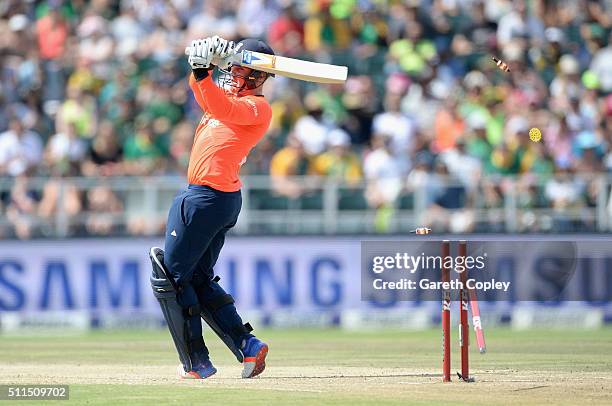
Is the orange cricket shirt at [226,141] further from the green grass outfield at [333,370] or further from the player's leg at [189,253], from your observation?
the green grass outfield at [333,370]

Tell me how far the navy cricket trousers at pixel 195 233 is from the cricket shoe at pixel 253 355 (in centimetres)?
9

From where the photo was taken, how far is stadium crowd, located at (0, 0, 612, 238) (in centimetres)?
1745

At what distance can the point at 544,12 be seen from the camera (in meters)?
20.9

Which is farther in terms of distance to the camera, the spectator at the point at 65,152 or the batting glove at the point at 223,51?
the spectator at the point at 65,152

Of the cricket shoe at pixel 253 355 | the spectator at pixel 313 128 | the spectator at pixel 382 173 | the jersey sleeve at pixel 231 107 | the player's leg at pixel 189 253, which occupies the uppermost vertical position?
the spectator at pixel 313 128

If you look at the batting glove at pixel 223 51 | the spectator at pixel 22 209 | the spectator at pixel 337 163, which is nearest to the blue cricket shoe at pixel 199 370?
the batting glove at pixel 223 51

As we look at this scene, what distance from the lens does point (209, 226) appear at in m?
10.2

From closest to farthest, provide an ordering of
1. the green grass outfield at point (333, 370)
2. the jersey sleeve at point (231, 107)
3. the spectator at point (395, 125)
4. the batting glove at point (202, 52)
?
the green grass outfield at point (333, 370) → the batting glove at point (202, 52) → the jersey sleeve at point (231, 107) → the spectator at point (395, 125)

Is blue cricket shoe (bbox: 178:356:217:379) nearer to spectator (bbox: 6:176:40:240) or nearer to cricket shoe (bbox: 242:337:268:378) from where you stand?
cricket shoe (bbox: 242:337:268:378)

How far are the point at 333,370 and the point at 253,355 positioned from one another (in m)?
1.10

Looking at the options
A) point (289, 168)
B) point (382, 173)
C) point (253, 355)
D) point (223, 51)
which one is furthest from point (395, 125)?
point (223, 51)

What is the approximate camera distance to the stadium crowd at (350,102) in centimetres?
1745

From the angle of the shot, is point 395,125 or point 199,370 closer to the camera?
point 199,370

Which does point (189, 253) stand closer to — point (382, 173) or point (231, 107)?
point (231, 107)
